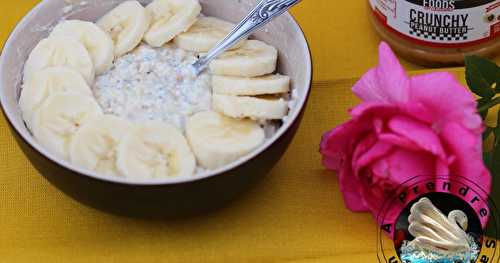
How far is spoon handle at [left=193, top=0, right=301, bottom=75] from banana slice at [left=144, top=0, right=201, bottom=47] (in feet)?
0.20

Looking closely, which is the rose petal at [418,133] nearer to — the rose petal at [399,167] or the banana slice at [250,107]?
the rose petal at [399,167]

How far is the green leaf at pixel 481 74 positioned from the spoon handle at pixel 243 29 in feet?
0.88

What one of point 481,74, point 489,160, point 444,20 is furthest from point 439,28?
point 489,160

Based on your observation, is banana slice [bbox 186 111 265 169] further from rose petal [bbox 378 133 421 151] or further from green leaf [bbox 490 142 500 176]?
green leaf [bbox 490 142 500 176]

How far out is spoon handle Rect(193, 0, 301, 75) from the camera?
1234mm

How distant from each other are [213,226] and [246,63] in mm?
219

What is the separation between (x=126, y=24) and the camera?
130 cm

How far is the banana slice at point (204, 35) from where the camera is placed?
127 cm

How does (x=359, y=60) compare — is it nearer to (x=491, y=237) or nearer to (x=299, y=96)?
(x=299, y=96)

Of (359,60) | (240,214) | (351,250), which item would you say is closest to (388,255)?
(351,250)

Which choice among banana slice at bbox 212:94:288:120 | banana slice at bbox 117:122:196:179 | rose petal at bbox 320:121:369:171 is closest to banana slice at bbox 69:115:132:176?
banana slice at bbox 117:122:196:179

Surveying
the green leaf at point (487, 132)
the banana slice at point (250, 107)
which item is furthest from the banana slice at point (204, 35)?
the green leaf at point (487, 132)

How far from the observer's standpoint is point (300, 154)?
127 centimetres

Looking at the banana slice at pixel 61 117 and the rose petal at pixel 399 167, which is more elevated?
the banana slice at pixel 61 117
